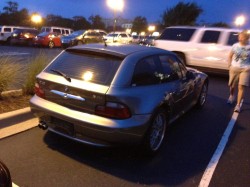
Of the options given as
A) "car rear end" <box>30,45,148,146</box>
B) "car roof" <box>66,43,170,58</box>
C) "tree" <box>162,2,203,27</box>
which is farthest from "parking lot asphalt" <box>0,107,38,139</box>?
"tree" <box>162,2,203,27</box>

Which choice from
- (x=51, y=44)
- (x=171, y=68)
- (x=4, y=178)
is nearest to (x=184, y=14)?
(x=51, y=44)

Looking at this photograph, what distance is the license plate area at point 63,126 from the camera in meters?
→ 4.07

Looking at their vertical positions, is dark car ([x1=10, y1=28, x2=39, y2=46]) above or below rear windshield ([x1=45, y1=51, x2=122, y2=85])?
below

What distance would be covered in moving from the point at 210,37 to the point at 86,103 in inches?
339

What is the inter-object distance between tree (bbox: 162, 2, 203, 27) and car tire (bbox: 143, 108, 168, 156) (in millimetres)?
51391

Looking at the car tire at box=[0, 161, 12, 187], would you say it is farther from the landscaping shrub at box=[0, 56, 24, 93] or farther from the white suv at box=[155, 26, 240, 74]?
the white suv at box=[155, 26, 240, 74]

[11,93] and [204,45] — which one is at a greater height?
[204,45]

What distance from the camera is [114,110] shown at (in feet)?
12.6

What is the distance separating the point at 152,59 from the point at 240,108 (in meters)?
3.42

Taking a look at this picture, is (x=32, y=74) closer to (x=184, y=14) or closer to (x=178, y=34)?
(x=178, y=34)

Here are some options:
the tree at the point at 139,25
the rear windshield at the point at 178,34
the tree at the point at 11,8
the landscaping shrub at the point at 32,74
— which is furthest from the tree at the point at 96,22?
the landscaping shrub at the point at 32,74

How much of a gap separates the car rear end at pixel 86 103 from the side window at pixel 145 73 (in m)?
0.27

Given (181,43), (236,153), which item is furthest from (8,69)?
(181,43)

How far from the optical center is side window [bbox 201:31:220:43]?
1135 centimetres
